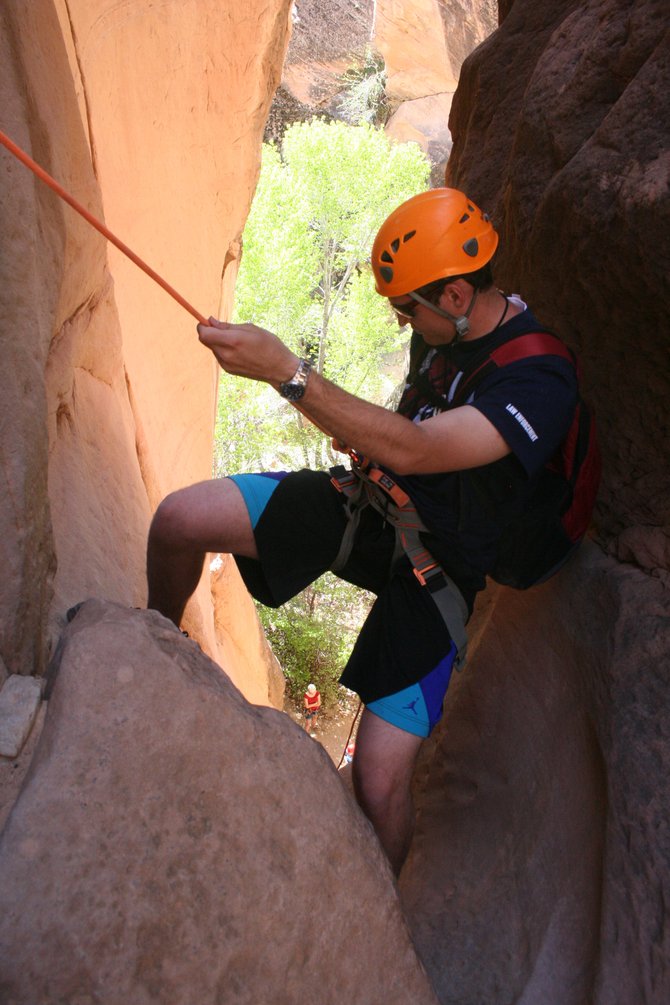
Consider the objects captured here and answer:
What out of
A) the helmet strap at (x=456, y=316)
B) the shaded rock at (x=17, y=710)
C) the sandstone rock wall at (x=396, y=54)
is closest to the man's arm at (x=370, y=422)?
the helmet strap at (x=456, y=316)

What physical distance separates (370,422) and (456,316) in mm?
588

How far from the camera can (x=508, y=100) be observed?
11.4ft

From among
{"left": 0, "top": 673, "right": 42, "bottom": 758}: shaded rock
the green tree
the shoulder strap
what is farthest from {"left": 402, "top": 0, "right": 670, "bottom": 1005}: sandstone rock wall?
the green tree

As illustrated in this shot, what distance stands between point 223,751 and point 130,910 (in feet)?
1.04

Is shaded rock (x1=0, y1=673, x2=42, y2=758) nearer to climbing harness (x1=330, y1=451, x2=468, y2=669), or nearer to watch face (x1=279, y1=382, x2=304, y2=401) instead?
watch face (x1=279, y1=382, x2=304, y2=401)

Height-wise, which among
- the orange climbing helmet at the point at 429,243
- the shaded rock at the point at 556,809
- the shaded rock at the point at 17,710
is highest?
the orange climbing helmet at the point at 429,243

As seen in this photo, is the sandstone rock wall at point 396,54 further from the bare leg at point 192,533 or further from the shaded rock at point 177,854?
the shaded rock at point 177,854

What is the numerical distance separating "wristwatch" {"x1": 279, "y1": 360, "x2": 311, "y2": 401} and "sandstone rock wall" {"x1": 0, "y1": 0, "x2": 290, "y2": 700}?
1.86 ft

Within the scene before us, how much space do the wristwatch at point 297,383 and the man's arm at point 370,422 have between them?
1 cm

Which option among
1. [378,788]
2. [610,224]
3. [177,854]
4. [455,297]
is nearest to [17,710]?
[177,854]

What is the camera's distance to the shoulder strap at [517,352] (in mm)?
2074

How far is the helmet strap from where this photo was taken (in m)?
2.23

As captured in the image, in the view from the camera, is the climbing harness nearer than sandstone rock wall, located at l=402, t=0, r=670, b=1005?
No

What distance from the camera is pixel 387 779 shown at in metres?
2.07
